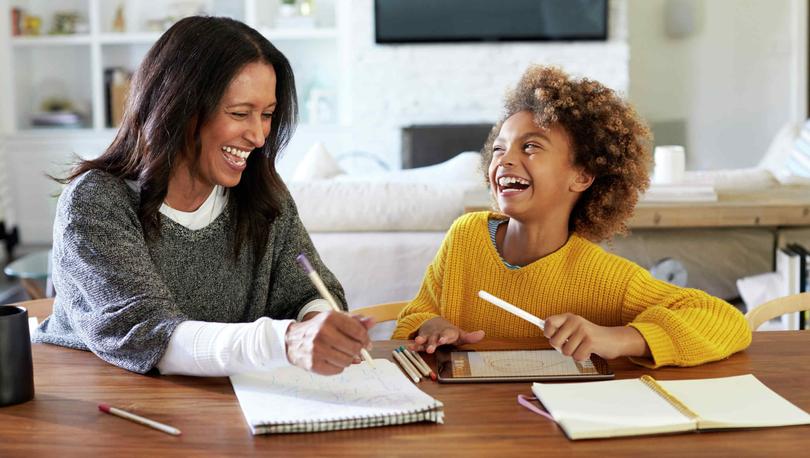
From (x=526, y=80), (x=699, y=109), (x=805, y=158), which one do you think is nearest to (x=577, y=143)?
(x=526, y=80)

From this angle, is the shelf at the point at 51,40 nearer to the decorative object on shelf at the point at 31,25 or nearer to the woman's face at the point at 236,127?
the decorative object on shelf at the point at 31,25

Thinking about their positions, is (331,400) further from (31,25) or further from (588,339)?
(31,25)

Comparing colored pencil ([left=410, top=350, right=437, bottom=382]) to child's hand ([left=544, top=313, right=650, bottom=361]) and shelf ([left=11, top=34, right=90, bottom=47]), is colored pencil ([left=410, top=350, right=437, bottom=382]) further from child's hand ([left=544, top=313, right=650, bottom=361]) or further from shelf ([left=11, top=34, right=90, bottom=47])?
shelf ([left=11, top=34, right=90, bottom=47])

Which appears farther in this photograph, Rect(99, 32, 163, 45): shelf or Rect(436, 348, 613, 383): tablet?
Rect(99, 32, 163, 45): shelf

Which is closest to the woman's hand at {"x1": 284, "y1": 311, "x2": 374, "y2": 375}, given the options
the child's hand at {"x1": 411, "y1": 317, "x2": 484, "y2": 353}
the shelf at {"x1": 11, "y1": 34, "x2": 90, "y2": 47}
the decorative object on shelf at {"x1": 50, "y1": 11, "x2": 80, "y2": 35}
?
the child's hand at {"x1": 411, "y1": 317, "x2": 484, "y2": 353}

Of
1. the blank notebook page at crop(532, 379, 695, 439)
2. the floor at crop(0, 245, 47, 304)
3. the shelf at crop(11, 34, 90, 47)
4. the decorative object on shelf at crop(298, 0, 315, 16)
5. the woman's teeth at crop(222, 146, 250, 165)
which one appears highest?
the decorative object on shelf at crop(298, 0, 315, 16)

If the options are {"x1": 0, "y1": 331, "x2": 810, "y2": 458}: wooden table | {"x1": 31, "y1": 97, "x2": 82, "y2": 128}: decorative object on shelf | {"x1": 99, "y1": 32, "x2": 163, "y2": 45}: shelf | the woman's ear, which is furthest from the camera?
{"x1": 31, "y1": 97, "x2": 82, "y2": 128}: decorative object on shelf

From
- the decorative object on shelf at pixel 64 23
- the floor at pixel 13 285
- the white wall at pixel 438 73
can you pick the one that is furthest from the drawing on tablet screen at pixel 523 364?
the decorative object on shelf at pixel 64 23

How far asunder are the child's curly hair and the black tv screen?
447cm

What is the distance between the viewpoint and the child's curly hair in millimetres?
1791

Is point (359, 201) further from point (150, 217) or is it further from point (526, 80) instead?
point (150, 217)

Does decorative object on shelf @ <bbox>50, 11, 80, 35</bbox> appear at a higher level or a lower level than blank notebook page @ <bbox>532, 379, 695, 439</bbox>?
higher

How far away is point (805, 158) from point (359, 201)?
7.40 feet

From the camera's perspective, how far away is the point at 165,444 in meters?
1.13
